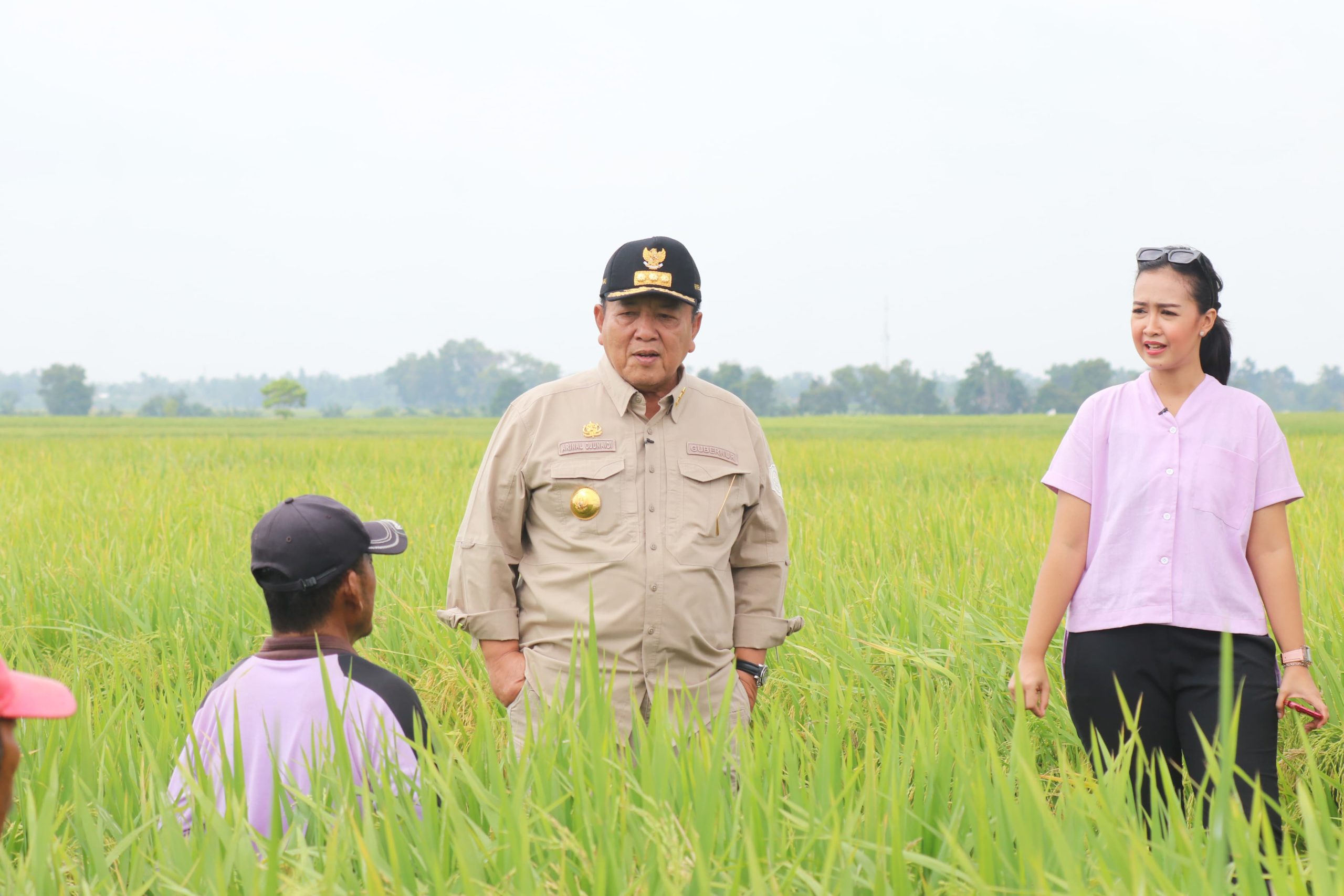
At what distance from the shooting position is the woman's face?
217 cm

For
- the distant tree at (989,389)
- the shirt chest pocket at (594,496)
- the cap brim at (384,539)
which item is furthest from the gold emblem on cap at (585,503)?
the distant tree at (989,389)

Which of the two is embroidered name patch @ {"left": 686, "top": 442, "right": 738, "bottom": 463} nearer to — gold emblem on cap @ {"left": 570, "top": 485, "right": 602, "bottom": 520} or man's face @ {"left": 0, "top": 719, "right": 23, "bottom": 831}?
gold emblem on cap @ {"left": 570, "top": 485, "right": 602, "bottom": 520}

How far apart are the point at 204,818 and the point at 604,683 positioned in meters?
0.85

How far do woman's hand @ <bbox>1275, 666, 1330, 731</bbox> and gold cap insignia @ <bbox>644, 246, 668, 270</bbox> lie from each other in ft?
5.15

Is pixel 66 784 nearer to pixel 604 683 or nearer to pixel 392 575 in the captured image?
pixel 604 683

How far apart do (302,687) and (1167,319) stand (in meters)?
Answer: 1.86

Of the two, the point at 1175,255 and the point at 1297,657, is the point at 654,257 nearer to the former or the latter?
the point at 1175,255

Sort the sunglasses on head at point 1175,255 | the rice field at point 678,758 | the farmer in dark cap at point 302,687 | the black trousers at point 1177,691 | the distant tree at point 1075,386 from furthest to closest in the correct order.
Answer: the distant tree at point 1075,386, the sunglasses on head at point 1175,255, the black trousers at point 1177,691, the farmer in dark cap at point 302,687, the rice field at point 678,758

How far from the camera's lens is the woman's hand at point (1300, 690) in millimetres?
2115

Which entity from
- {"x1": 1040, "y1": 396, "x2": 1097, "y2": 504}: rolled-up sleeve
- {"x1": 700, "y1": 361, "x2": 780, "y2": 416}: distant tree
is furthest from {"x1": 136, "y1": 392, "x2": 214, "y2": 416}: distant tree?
{"x1": 1040, "y1": 396, "x2": 1097, "y2": 504}: rolled-up sleeve

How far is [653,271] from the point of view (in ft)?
7.60

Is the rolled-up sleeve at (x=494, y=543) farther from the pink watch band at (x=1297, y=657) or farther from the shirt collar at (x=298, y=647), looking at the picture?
the pink watch band at (x=1297, y=657)

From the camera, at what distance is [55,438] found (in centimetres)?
2298

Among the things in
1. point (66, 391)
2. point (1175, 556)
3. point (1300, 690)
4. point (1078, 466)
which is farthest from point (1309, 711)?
point (66, 391)
